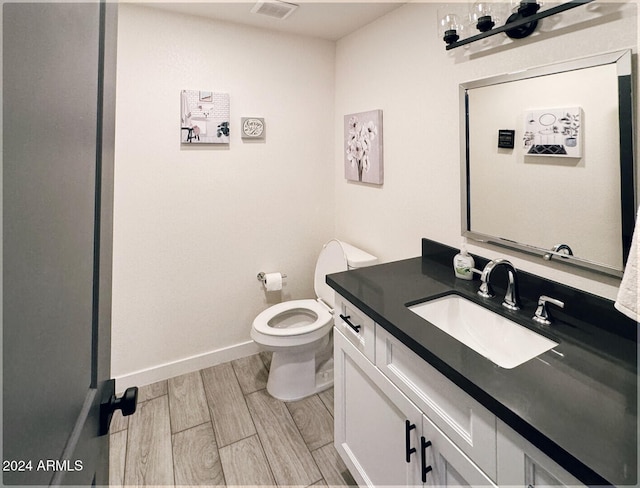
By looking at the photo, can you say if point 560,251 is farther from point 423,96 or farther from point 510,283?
point 423,96

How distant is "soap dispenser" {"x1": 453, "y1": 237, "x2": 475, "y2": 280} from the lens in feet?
5.00

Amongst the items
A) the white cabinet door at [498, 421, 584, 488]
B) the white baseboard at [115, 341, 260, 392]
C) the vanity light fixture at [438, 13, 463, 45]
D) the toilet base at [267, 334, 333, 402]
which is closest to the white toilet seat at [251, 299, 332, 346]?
the toilet base at [267, 334, 333, 402]

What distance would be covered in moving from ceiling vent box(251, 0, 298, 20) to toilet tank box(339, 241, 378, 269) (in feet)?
4.77

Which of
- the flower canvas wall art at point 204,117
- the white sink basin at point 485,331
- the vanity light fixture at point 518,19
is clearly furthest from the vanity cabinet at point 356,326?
the flower canvas wall art at point 204,117

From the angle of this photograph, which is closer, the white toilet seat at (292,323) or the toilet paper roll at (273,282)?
the white toilet seat at (292,323)

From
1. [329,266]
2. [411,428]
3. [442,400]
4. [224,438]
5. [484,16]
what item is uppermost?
[484,16]

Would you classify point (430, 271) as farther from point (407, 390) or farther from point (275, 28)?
point (275, 28)

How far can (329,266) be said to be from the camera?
236 cm

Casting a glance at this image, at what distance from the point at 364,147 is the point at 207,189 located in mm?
1067

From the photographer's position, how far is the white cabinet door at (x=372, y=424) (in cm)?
112

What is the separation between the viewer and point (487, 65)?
→ 58.2 inches

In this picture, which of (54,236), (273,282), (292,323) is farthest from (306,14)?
(54,236)

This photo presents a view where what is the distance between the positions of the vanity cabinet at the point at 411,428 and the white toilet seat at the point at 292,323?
1.61 ft

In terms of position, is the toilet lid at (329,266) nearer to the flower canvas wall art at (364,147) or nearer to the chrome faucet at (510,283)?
the flower canvas wall art at (364,147)
